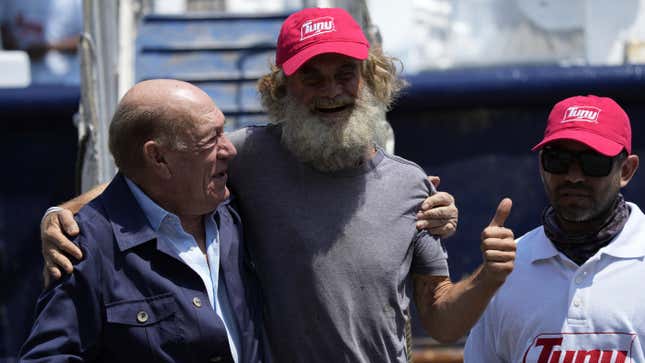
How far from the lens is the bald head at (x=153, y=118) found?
101 inches

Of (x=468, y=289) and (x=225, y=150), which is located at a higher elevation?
(x=225, y=150)

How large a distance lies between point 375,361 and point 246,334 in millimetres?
413

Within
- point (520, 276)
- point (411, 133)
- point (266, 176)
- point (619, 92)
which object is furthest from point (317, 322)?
point (619, 92)

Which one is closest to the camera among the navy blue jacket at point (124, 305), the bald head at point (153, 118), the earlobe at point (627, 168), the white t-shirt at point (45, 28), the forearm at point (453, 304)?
the navy blue jacket at point (124, 305)

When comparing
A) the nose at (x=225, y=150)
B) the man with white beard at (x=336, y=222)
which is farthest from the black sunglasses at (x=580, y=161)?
the nose at (x=225, y=150)

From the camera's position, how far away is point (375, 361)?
2848 millimetres

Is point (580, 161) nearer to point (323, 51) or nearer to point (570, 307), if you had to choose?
point (570, 307)

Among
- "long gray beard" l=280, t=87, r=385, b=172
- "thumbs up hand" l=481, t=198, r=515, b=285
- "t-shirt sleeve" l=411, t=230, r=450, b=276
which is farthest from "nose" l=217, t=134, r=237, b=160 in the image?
"thumbs up hand" l=481, t=198, r=515, b=285

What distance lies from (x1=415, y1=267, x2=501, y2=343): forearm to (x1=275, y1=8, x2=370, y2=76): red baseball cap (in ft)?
2.30

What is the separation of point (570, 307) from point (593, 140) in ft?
1.61

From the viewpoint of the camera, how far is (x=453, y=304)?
109 inches

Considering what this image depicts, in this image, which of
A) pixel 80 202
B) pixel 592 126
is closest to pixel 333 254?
pixel 80 202

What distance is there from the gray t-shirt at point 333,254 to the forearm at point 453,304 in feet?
0.19

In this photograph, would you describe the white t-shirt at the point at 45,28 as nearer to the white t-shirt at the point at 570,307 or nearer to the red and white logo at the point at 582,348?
the white t-shirt at the point at 570,307
